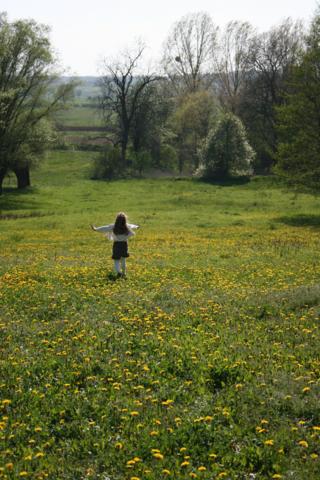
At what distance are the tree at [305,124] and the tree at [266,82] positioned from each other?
110ft

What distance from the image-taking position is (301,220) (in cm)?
3950

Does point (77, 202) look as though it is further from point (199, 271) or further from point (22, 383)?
point (22, 383)

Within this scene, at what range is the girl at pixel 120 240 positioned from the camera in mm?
18016

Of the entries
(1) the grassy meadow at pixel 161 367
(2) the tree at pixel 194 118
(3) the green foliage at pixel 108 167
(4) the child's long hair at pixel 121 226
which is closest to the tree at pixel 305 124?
(1) the grassy meadow at pixel 161 367

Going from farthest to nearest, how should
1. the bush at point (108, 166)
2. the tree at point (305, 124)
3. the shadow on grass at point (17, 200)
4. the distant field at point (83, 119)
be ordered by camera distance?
the distant field at point (83, 119) < the bush at point (108, 166) < the shadow on grass at point (17, 200) < the tree at point (305, 124)

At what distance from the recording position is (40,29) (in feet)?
162

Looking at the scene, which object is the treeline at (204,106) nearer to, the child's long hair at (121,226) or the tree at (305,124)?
the tree at (305,124)

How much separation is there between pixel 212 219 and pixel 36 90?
2162 centimetres

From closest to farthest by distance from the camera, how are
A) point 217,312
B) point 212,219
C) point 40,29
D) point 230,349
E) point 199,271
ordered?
point 230,349 → point 217,312 → point 199,271 → point 212,219 → point 40,29

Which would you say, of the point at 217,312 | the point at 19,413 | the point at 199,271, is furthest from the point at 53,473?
the point at 199,271

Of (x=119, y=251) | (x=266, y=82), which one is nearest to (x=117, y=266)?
(x=119, y=251)

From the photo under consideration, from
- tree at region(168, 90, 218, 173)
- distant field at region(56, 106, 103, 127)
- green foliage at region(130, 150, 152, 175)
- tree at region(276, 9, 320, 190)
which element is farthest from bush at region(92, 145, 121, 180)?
tree at region(276, 9, 320, 190)

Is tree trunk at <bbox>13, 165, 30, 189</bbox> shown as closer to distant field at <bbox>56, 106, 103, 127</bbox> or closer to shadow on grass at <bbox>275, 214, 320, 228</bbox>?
shadow on grass at <bbox>275, 214, 320, 228</bbox>

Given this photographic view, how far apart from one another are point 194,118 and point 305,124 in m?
42.0
